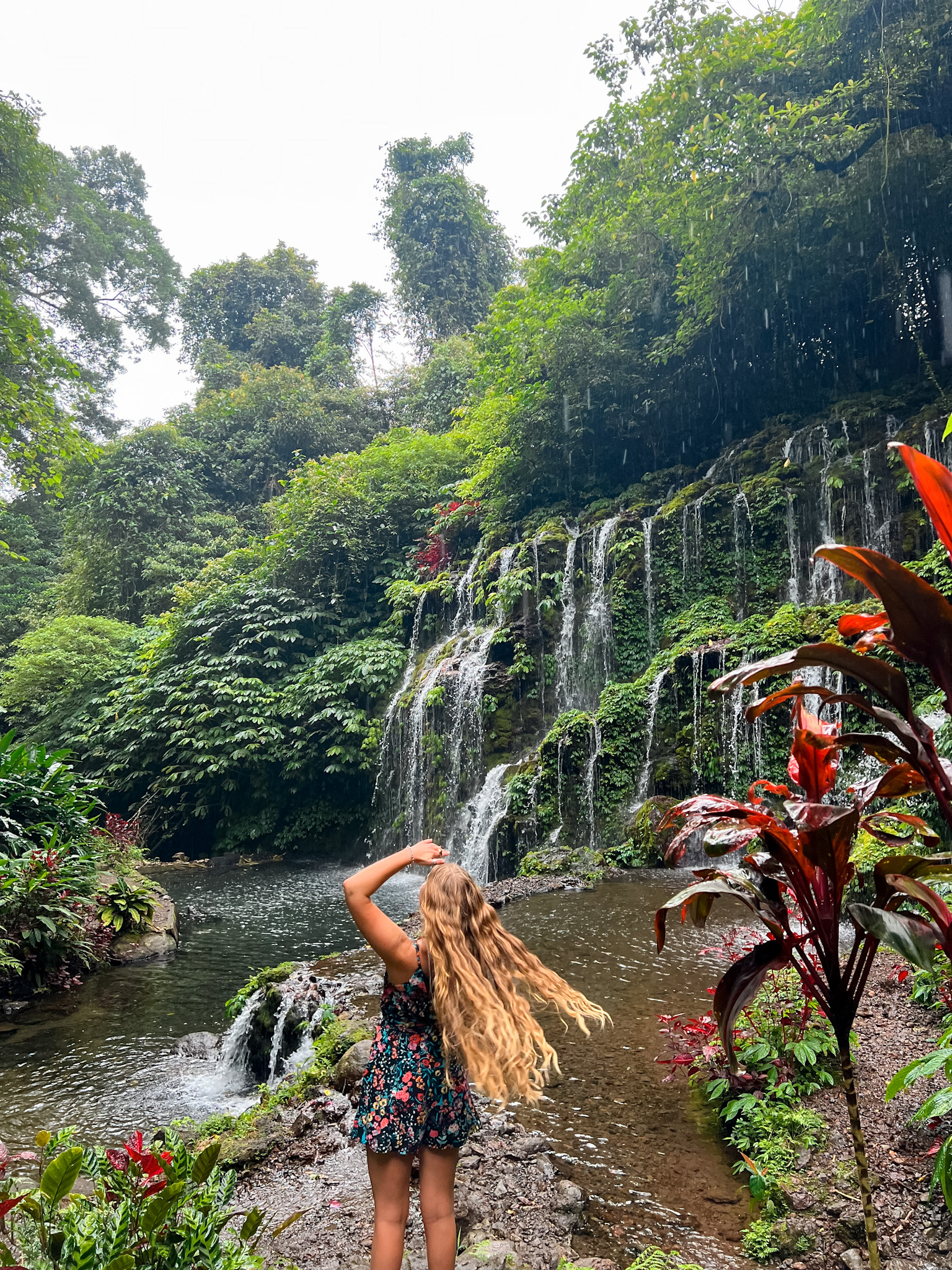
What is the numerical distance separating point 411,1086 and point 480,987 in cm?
34

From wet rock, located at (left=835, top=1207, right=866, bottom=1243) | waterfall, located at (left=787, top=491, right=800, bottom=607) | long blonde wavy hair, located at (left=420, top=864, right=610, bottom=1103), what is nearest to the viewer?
long blonde wavy hair, located at (left=420, top=864, right=610, bottom=1103)

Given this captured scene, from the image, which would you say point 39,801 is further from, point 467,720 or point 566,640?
point 566,640

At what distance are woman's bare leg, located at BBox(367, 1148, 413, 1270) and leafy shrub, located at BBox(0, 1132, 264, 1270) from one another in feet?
1.05

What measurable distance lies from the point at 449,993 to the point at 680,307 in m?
16.1

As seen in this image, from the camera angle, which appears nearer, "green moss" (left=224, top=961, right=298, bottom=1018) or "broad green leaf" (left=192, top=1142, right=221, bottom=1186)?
"broad green leaf" (left=192, top=1142, right=221, bottom=1186)

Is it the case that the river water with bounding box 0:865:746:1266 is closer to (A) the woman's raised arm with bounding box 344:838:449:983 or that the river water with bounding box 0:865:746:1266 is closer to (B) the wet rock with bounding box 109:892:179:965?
(B) the wet rock with bounding box 109:892:179:965

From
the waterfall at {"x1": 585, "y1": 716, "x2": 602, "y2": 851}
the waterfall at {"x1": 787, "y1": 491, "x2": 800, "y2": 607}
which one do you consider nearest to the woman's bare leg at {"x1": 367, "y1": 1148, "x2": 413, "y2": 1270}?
the waterfall at {"x1": 585, "y1": 716, "x2": 602, "y2": 851}

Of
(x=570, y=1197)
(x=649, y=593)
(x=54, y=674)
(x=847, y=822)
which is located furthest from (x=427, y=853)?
(x=54, y=674)

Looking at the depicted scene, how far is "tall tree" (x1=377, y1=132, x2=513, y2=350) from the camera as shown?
27797 mm

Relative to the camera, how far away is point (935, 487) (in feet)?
5.44

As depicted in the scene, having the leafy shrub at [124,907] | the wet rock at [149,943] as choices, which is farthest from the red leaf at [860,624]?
the leafy shrub at [124,907]

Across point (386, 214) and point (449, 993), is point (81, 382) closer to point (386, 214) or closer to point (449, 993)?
point (449, 993)

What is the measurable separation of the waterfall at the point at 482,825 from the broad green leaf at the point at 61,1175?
8.18 m

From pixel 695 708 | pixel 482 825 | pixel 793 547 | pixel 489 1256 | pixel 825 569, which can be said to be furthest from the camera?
pixel 793 547
